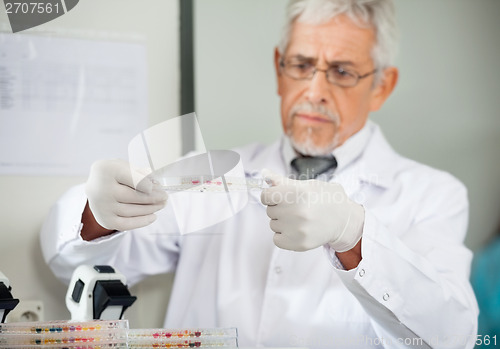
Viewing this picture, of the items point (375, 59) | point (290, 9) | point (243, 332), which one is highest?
point (290, 9)

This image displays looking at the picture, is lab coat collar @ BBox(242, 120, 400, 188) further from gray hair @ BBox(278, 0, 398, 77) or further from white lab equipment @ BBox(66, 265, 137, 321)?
white lab equipment @ BBox(66, 265, 137, 321)

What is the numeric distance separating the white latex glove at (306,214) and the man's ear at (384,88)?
0.45 m

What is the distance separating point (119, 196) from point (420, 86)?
2.87 feet

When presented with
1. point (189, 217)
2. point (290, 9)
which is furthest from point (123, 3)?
point (189, 217)

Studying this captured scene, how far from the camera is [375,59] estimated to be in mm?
1495

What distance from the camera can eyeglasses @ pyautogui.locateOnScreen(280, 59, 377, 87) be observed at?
4.69 feet

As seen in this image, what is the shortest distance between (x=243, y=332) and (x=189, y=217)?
30 cm

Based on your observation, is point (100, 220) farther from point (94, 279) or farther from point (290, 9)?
point (290, 9)

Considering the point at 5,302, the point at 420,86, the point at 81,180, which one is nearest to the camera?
the point at 5,302

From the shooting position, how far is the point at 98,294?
1.11 m

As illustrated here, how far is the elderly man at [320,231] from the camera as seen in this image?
3.76 feet

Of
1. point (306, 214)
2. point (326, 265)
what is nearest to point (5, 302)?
point (306, 214)

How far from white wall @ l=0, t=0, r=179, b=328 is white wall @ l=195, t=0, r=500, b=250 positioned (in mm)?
74

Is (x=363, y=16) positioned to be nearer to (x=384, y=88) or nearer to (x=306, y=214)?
(x=384, y=88)
